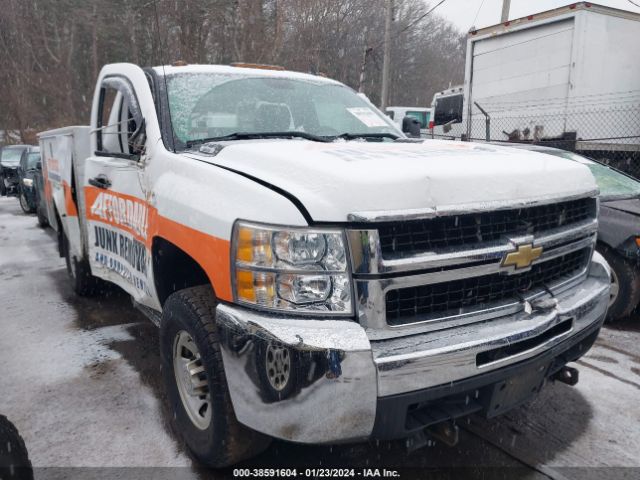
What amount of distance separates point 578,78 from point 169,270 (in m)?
9.87

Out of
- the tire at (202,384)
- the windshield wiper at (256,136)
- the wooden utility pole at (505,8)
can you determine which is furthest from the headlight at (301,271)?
the wooden utility pole at (505,8)

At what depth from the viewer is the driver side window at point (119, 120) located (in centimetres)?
322

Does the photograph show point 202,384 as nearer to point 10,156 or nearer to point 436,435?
point 436,435

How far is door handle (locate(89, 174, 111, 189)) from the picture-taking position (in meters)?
3.55

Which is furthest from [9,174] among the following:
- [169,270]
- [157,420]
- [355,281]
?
[355,281]

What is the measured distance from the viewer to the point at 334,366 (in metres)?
1.83

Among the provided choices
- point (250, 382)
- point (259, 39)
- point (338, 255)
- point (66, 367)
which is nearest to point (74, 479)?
point (250, 382)

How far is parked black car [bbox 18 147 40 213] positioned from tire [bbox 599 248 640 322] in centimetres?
1167

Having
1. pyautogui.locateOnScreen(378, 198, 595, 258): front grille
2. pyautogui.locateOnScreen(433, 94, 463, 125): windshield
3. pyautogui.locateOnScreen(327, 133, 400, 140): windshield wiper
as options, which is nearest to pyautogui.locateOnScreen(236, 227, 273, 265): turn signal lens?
pyautogui.locateOnScreen(378, 198, 595, 258): front grille

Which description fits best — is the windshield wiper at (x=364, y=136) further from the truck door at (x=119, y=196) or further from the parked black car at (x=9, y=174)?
the parked black car at (x=9, y=174)

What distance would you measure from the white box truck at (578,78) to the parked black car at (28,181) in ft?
34.1

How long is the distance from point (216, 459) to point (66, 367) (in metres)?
1.98

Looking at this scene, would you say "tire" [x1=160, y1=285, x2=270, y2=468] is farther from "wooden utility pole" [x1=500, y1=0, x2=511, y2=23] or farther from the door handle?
"wooden utility pole" [x1=500, y1=0, x2=511, y2=23]

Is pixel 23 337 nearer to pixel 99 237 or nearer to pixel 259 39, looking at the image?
pixel 99 237
